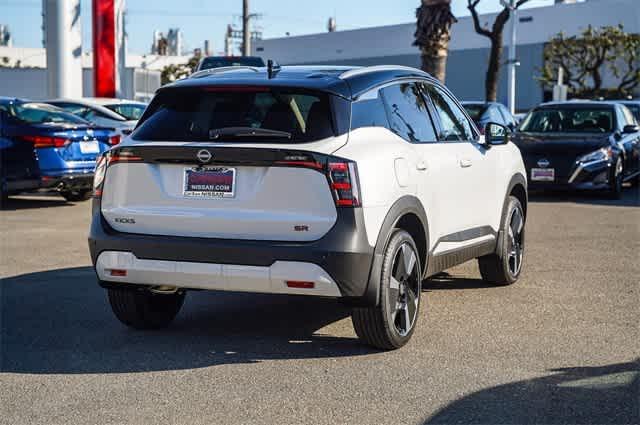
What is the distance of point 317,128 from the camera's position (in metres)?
5.95

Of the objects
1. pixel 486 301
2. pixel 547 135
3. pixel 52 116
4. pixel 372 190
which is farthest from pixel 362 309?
pixel 547 135

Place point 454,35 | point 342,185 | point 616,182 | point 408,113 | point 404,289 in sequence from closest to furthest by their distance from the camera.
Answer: point 342,185
point 404,289
point 408,113
point 616,182
point 454,35

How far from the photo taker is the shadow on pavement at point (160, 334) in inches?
238

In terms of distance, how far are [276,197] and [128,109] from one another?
14584 mm

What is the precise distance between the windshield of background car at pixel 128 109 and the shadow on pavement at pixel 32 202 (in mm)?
2796

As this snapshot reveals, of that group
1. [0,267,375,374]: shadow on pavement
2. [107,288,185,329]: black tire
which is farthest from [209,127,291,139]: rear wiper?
[0,267,375,374]: shadow on pavement

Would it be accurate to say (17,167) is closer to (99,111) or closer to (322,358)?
(99,111)

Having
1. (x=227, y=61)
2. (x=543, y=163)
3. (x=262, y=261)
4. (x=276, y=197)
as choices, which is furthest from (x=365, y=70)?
(x=227, y=61)

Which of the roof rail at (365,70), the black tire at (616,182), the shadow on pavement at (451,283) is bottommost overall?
the black tire at (616,182)

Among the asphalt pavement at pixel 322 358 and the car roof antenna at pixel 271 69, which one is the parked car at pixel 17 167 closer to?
the asphalt pavement at pixel 322 358

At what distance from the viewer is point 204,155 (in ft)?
19.4

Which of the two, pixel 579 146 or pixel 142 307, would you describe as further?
pixel 579 146

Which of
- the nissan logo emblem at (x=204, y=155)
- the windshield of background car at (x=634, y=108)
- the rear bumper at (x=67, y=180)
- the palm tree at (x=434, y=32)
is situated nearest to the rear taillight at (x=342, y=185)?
the nissan logo emblem at (x=204, y=155)

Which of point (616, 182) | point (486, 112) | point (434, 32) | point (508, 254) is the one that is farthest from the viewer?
point (434, 32)
